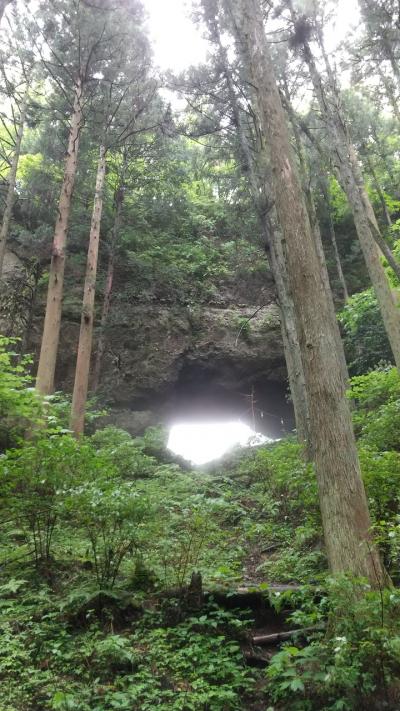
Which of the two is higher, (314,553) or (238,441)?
(238,441)

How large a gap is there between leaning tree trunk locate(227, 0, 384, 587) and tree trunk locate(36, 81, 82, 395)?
19.3 feet

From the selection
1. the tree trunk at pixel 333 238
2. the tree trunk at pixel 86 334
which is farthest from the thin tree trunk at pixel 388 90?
the tree trunk at pixel 86 334

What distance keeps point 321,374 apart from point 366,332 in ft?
34.2

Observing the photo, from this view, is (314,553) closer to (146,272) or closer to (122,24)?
(146,272)

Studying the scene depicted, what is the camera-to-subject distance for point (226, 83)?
13.8m

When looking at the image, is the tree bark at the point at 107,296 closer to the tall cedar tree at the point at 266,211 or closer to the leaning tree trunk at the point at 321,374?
the tall cedar tree at the point at 266,211

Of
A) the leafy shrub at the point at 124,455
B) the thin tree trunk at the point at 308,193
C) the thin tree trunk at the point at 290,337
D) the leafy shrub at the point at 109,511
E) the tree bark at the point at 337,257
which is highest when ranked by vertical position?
the tree bark at the point at 337,257

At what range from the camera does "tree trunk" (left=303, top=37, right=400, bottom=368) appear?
31.5 ft

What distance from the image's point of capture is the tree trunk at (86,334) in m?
10.4

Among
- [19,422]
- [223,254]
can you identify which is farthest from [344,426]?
[223,254]

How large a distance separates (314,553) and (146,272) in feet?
38.9

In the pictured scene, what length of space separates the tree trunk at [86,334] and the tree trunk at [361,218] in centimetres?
573

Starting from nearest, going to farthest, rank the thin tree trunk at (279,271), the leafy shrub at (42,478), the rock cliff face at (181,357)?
the leafy shrub at (42,478) < the thin tree trunk at (279,271) < the rock cliff face at (181,357)

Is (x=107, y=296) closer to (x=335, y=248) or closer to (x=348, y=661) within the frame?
(x=335, y=248)
